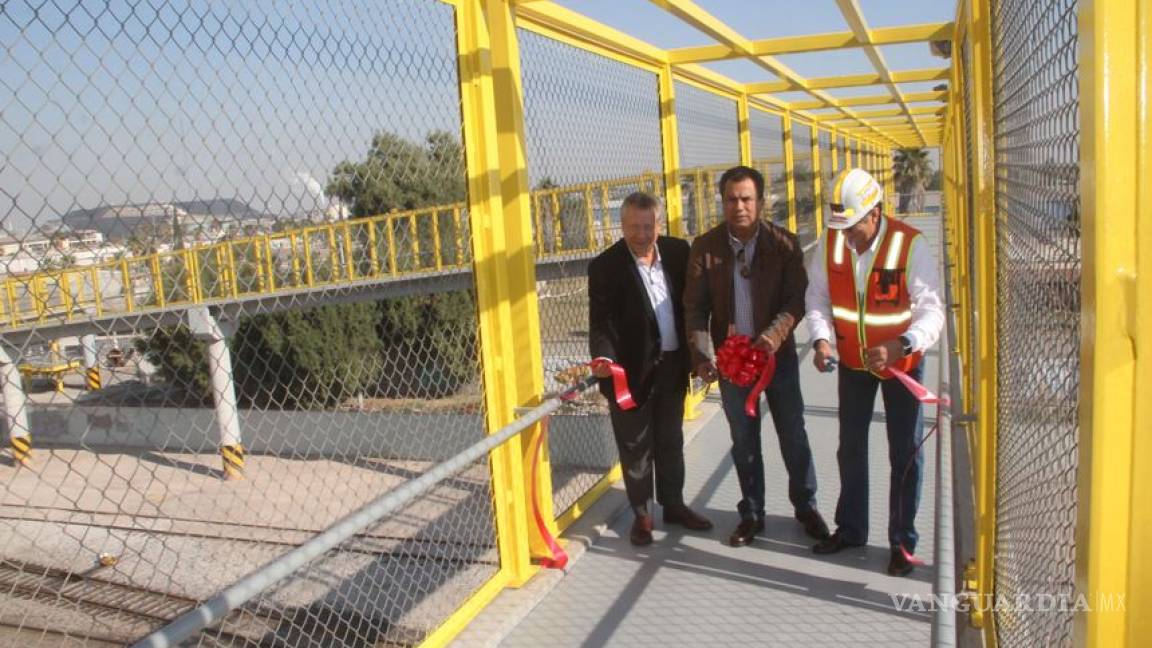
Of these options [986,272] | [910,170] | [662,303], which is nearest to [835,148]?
[662,303]

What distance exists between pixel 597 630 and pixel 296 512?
13.1 m

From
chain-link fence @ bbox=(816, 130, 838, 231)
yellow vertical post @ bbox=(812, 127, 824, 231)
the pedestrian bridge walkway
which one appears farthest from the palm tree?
the pedestrian bridge walkway

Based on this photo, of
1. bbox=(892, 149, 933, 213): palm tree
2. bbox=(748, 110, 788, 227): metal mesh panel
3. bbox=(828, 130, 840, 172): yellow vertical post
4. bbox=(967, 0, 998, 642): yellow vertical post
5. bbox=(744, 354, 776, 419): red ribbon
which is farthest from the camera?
bbox=(892, 149, 933, 213): palm tree

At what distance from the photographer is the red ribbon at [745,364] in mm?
3818

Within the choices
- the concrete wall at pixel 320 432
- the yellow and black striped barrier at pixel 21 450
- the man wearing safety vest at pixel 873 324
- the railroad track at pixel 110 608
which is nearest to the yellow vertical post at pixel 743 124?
the concrete wall at pixel 320 432

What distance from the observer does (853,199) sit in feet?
11.0

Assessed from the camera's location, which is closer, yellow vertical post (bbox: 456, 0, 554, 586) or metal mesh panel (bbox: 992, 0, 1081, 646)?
metal mesh panel (bbox: 992, 0, 1081, 646)

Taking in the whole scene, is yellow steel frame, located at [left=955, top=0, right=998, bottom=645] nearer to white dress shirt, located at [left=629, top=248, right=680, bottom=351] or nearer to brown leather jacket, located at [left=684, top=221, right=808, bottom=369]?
brown leather jacket, located at [left=684, top=221, right=808, bottom=369]

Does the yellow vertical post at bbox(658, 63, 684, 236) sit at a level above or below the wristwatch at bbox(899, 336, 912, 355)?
above

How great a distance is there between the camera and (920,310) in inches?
133

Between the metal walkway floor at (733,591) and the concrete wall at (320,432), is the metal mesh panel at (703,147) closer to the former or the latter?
the concrete wall at (320,432)

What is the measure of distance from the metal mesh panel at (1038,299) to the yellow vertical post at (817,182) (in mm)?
10617

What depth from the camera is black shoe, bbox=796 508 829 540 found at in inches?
160

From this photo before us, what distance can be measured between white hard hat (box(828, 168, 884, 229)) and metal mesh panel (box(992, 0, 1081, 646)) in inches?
36.4
